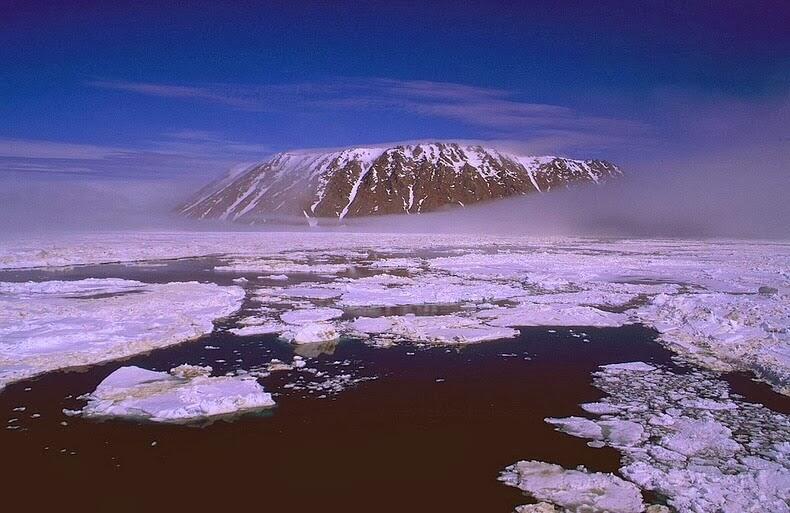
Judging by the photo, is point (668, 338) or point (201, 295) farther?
point (201, 295)

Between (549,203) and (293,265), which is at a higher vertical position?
(549,203)

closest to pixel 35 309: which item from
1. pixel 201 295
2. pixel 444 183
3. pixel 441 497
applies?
pixel 201 295

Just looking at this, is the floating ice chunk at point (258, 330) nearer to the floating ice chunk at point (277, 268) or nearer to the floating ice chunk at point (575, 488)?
the floating ice chunk at point (575, 488)

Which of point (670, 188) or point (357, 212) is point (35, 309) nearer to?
point (357, 212)

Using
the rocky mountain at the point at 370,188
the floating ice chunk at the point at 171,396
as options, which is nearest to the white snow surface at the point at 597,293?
the floating ice chunk at the point at 171,396

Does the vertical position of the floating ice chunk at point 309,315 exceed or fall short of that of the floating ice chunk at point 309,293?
it falls short

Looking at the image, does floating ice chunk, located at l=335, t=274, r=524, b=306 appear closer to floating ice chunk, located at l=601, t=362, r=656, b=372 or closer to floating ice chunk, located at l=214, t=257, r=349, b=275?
floating ice chunk, located at l=214, t=257, r=349, b=275
